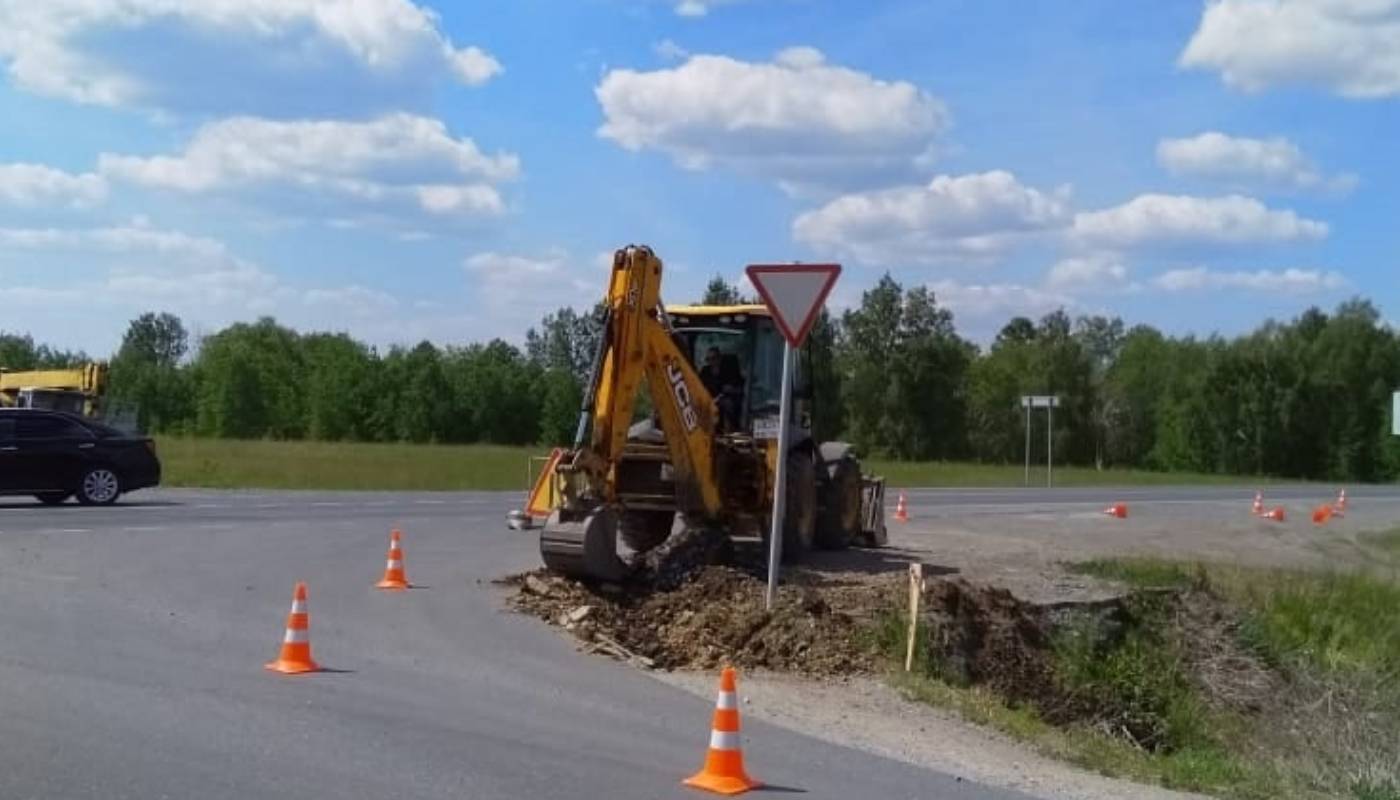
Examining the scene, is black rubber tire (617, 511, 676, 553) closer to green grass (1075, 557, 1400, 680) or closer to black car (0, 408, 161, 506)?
green grass (1075, 557, 1400, 680)

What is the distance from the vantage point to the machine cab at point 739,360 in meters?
18.5

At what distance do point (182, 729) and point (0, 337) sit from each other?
133 m

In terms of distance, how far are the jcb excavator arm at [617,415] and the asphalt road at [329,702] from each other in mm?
956

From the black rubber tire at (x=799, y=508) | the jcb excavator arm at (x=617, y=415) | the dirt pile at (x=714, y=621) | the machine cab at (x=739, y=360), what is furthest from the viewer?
the black rubber tire at (x=799, y=508)

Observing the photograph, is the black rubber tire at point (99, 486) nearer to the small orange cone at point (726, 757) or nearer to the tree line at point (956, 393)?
the small orange cone at point (726, 757)

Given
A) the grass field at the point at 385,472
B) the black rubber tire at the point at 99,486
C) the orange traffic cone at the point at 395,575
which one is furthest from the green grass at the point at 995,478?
the orange traffic cone at the point at 395,575

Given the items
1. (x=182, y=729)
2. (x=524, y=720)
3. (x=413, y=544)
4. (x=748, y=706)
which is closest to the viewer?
(x=182, y=729)

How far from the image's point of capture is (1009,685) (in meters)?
13.6

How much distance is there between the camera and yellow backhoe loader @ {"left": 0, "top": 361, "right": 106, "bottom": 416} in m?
38.1

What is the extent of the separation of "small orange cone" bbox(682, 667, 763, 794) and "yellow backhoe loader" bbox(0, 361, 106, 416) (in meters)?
33.0

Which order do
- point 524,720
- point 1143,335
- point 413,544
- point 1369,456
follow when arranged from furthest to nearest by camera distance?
point 1143,335, point 1369,456, point 413,544, point 524,720

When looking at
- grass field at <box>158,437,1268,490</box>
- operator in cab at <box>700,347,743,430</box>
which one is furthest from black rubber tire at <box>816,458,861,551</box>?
grass field at <box>158,437,1268,490</box>

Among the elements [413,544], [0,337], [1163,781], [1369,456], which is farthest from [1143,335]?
[1163,781]

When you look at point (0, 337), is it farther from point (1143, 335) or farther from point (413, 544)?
Result: point (413, 544)
